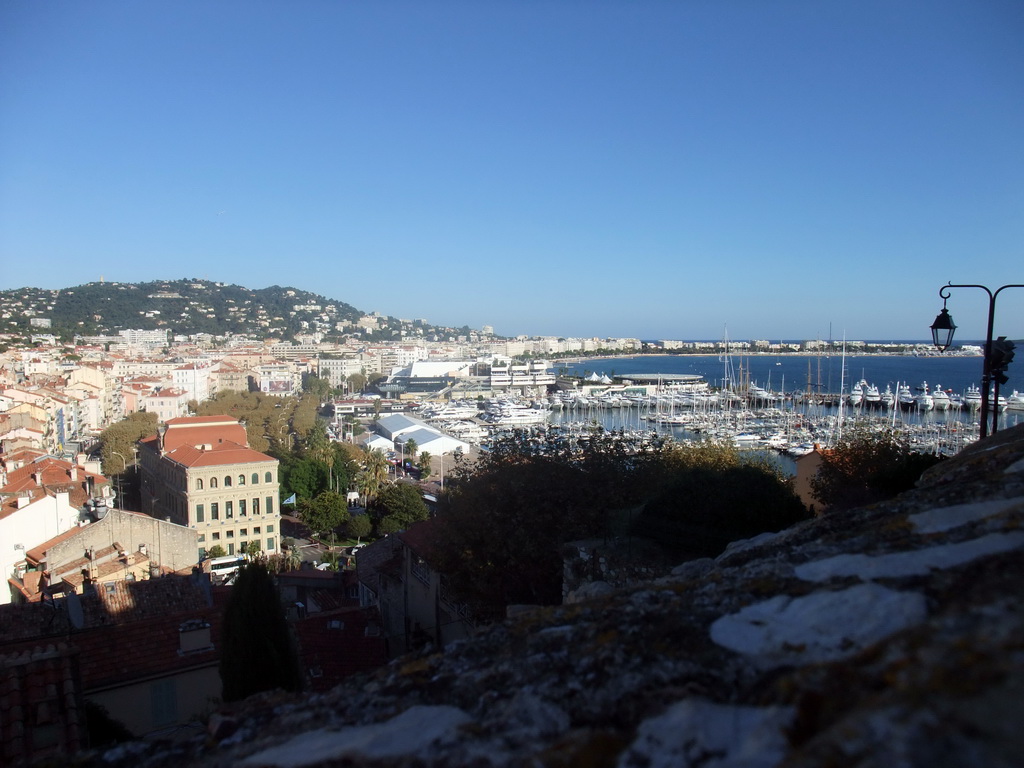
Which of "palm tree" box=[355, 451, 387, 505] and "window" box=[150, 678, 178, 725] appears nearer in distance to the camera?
"window" box=[150, 678, 178, 725]

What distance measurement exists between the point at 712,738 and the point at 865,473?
8.64 m

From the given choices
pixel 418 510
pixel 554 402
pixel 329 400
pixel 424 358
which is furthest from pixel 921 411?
pixel 424 358

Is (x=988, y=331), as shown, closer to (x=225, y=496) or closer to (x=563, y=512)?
(x=563, y=512)

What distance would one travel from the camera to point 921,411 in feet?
197

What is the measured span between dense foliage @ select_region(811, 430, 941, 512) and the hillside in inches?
4499

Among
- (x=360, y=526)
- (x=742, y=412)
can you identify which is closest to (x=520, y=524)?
(x=360, y=526)

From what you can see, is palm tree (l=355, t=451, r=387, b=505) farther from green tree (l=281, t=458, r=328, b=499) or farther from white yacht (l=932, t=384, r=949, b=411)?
white yacht (l=932, t=384, r=949, b=411)

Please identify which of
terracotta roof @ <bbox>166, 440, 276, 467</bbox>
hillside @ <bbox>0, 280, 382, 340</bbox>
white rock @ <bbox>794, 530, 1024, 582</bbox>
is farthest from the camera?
hillside @ <bbox>0, 280, 382, 340</bbox>

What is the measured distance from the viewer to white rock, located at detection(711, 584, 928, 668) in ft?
5.16

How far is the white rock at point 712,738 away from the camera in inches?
50.0

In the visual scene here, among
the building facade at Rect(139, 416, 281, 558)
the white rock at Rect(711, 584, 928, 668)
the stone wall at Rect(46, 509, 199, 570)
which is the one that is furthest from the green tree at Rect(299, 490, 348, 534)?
the white rock at Rect(711, 584, 928, 668)

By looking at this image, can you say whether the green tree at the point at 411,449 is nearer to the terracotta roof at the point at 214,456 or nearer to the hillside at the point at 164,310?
the terracotta roof at the point at 214,456

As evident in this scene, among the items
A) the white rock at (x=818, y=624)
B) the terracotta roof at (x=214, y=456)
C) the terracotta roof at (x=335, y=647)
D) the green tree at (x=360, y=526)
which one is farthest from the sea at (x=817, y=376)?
the white rock at (x=818, y=624)

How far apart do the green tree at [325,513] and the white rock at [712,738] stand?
23.8 m
